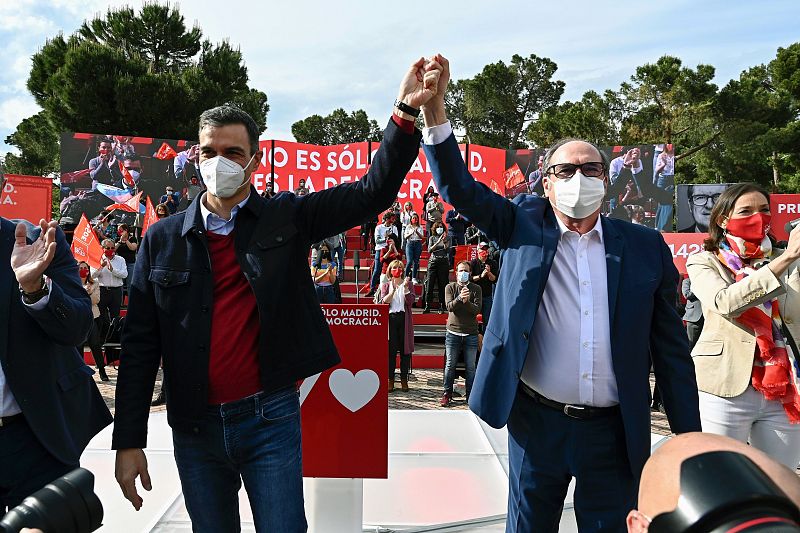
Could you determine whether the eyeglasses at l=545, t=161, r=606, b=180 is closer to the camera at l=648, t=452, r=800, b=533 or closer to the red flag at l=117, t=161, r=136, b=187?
the camera at l=648, t=452, r=800, b=533

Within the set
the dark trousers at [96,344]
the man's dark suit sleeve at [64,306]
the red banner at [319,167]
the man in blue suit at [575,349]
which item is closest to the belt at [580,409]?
the man in blue suit at [575,349]

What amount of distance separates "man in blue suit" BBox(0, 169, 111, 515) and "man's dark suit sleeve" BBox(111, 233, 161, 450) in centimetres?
15

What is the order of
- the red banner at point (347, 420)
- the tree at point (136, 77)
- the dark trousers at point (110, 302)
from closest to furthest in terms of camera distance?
the red banner at point (347, 420) → the dark trousers at point (110, 302) → the tree at point (136, 77)

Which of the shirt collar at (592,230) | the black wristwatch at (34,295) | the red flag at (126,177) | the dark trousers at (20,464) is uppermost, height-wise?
the red flag at (126,177)

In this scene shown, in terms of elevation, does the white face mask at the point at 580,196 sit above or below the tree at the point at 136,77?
below

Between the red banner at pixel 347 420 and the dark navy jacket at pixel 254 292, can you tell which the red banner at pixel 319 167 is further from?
the dark navy jacket at pixel 254 292

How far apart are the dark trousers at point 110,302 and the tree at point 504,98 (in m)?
41.9

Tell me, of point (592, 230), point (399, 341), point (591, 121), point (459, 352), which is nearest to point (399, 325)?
point (399, 341)

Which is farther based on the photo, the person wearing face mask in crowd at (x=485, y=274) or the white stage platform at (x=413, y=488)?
the person wearing face mask in crowd at (x=485, y=274)

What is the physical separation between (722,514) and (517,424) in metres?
1.46

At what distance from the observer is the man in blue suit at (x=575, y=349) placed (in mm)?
1930

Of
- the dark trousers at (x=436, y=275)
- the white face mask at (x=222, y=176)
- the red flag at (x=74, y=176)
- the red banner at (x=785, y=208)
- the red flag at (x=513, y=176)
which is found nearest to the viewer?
the white face mask at (x=222, y=176)

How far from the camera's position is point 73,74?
27.0 m

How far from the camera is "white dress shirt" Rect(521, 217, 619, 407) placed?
1.95m
